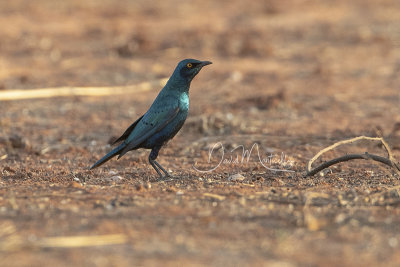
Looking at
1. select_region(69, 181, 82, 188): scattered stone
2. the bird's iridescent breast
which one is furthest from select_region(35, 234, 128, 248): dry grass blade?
the bird's iridescent breast

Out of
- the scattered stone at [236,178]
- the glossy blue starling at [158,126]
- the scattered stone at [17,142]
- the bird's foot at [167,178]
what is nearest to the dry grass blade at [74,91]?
Answer: the scattered stone at [17,142]

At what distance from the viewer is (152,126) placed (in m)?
6.24

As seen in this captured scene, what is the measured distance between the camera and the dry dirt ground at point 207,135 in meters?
4.09

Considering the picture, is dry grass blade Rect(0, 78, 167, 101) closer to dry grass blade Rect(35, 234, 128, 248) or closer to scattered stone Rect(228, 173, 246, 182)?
scattered stone Rect(228, 173, 246, 182)

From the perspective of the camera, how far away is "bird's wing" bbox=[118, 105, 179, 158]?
621 centimetres

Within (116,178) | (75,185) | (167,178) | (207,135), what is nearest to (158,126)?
(167,178)

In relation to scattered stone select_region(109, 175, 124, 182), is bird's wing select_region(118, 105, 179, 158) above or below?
above

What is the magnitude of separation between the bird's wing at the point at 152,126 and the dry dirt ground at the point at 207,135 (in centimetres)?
39

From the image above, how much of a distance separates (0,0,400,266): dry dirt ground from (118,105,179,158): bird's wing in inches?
15.4

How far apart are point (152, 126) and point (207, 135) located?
226cm

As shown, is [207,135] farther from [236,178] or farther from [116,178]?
[116,178]

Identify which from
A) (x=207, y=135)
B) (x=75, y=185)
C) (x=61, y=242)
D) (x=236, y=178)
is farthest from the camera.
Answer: (x=207, y=135)

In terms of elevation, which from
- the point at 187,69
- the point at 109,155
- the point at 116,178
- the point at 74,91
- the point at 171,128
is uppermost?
the point at 187,69

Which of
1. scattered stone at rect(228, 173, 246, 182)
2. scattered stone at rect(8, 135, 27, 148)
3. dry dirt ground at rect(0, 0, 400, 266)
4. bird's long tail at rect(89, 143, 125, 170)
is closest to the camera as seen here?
dry dirt ground at rect(0, 0, 400, 266)
